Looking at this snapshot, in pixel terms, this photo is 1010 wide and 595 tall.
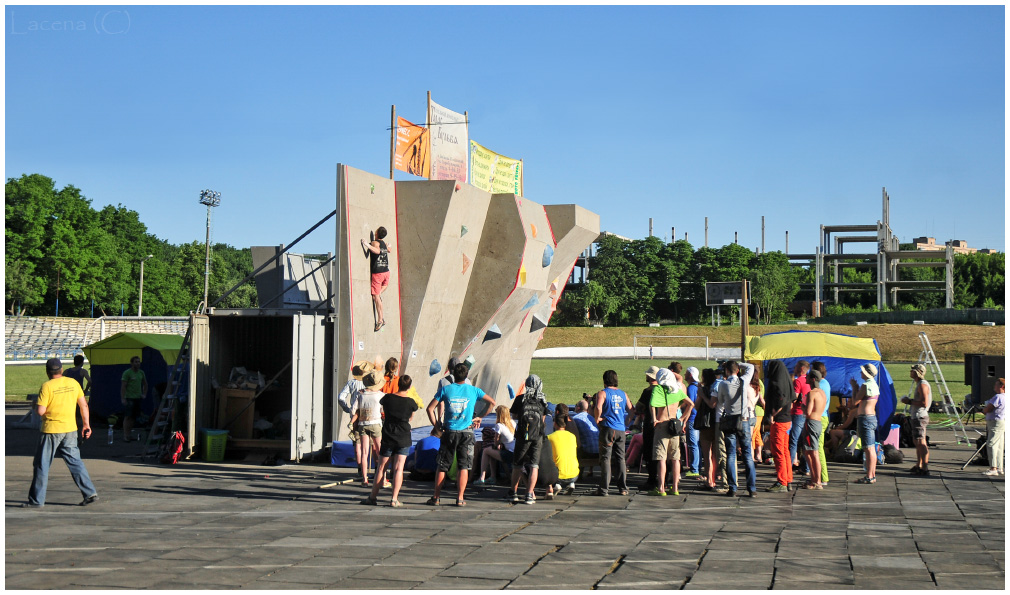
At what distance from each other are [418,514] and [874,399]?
21.1 ft

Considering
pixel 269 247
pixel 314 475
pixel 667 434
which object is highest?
pixel 269 247

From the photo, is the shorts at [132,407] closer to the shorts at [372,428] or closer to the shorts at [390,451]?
the shorts at [372,428]

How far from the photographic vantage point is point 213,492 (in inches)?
445

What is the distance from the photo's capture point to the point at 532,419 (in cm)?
1037

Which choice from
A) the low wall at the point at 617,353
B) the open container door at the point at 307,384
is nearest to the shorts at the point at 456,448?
the open container door at the point at 307,384

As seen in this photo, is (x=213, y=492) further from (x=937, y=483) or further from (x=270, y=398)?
(x=937, y=483)

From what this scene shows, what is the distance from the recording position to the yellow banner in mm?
19750

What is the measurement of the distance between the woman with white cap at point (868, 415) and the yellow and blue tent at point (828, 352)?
164 inches

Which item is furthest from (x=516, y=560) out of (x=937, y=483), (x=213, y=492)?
(x=937, y=483)

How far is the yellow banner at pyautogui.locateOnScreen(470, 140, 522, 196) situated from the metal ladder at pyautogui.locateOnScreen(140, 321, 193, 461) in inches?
281

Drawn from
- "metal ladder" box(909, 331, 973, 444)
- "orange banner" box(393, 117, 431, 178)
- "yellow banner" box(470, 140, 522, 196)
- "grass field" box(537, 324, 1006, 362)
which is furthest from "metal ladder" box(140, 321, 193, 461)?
"grass field" box(537, 324, 1006, 362)

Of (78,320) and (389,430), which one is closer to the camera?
(389,430)

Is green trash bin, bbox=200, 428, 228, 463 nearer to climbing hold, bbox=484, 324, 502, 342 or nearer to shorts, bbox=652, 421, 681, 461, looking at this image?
climbing hold, bbox=484, 324, 502, 342

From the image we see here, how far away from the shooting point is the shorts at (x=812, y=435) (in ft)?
38.5
